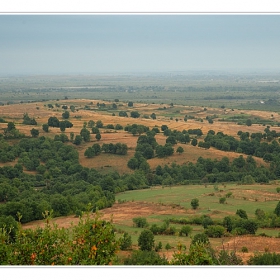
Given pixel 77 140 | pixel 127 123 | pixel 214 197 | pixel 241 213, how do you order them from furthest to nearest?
pixel 127 123 → pixel 77 140 → pixel 214 197 → pixel 241 213

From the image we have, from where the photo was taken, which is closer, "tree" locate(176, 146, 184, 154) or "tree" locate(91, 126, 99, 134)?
"tree" locate(176, 146, 184, 154)

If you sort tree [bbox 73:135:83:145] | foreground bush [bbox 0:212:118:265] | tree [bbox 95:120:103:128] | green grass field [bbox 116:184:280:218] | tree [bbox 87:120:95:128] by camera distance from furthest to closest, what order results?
tree [bbox 95:120:103:128] → tree [bbox 87:120:95:128] → tree [bbox 73:135:83:145] → green grass field [bbox 116:184:280:218] → foreground bush [bbox 0:212:118:265]

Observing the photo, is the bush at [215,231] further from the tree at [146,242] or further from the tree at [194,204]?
the tree at [194,204]

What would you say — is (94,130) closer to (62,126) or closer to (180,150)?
(62,126)

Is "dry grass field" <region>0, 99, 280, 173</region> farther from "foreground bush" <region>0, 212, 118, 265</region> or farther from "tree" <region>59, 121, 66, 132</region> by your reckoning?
"foreground bush" <region>0, 212, 118, 265</region>

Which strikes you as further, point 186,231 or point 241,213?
point 241,213

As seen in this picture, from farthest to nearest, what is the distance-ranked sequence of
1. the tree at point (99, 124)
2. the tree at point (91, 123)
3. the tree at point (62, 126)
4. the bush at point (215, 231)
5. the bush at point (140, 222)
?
1. the tree at point (99, 124)
2. the tree at point (91, 123)
3. the tree at point (62, 126)
4. the bush at point (140, 222)
5. the bush at point (215, 231)

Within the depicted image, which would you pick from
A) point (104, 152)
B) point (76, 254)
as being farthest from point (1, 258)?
point (104, 152)

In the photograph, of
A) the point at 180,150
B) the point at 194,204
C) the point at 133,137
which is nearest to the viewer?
the point at 194,204

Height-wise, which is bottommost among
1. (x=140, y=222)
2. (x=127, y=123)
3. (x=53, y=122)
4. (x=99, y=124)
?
(x=140, y=222)

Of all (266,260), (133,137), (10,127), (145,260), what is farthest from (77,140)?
(266,260)

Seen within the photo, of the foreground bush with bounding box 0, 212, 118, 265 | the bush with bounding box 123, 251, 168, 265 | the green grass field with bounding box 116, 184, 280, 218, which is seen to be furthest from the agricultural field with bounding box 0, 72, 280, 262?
the bush with bounding box 123, 251, 168, 265

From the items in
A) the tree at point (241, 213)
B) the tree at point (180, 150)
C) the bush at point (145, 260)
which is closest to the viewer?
the bush at point (145, 260)

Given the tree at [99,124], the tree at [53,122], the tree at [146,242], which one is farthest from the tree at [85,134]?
the tree at [146,242]
